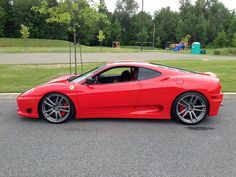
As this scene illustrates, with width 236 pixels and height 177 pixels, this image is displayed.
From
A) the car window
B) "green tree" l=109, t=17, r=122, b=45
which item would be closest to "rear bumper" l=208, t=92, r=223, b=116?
the car window

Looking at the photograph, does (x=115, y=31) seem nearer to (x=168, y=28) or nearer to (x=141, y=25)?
(x=141, y=25)

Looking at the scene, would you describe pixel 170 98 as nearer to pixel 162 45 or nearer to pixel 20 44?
pixel 20 44

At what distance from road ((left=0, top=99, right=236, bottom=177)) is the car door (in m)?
0.28

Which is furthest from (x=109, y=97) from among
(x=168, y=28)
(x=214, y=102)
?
(x=168, y=28)

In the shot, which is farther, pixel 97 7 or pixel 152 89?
pixel 97 7

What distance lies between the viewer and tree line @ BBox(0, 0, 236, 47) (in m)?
72.6

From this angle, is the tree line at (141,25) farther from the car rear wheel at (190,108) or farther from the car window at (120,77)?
the car rear wheel at (190,108)

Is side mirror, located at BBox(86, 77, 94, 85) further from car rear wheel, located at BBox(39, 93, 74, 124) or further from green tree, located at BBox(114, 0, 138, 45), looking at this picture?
green tree, located at BBox(114, 0, 138, 45)

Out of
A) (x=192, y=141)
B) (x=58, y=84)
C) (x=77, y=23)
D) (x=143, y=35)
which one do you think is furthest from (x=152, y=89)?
(x=143, y=35)

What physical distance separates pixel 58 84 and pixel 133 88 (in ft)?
4.81

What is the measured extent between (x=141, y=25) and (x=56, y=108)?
259 ft

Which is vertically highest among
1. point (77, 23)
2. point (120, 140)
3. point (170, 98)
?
point (77, 23)

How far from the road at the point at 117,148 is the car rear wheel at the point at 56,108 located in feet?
0.55

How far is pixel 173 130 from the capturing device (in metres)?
4.81
